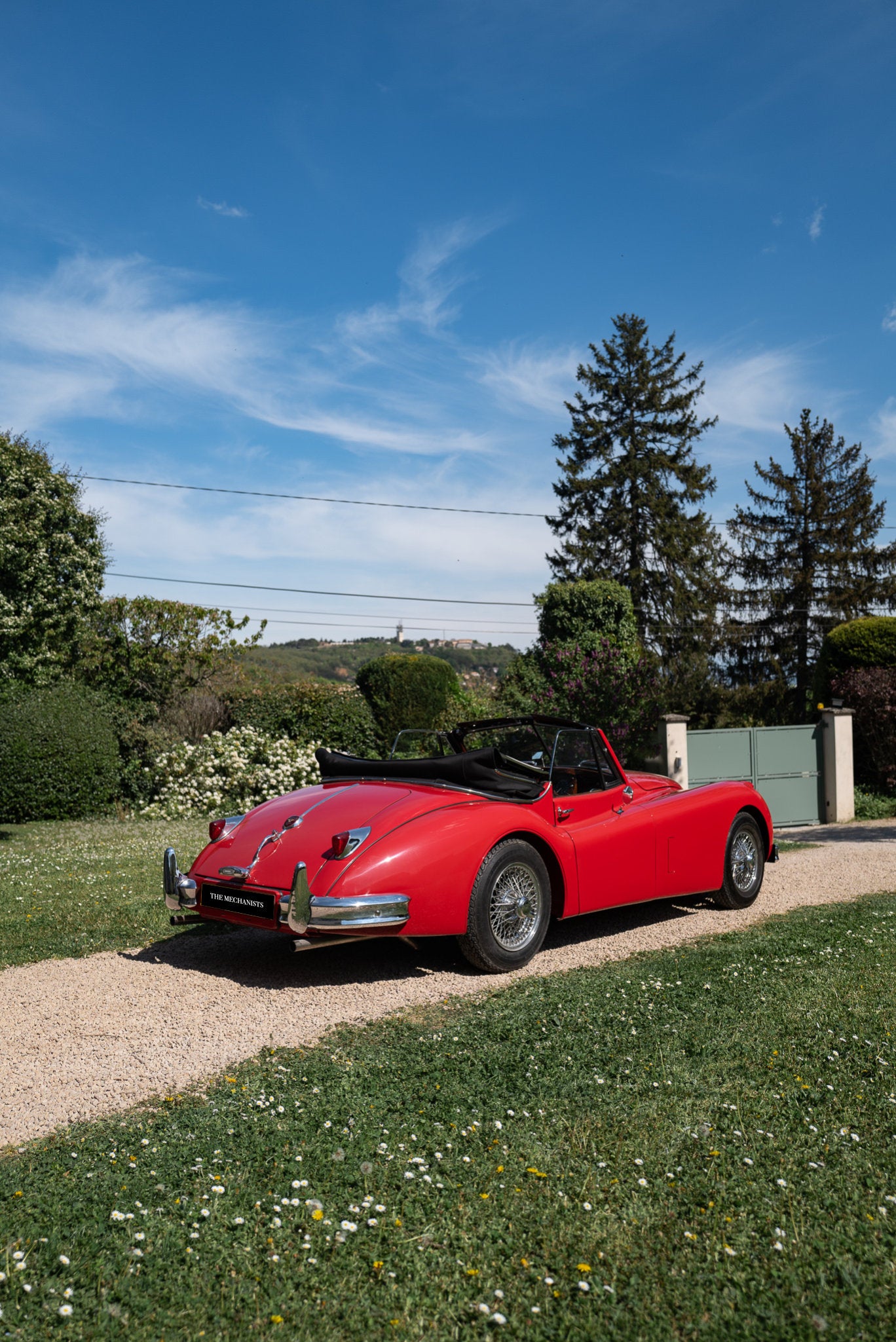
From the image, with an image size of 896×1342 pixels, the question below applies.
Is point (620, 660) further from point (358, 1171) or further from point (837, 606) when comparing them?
point (837, 606)

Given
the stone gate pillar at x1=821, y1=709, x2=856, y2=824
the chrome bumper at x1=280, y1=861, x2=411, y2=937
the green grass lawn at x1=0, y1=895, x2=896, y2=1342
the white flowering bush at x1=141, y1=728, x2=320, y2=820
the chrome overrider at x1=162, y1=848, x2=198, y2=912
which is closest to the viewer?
the green grass lawn at x1=0, y1=895, x2=896, y2=1342

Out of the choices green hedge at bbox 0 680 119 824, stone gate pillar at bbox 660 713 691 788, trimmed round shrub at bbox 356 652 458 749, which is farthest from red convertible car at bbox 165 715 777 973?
trimmed round shrub at bbox 356 652 458 749

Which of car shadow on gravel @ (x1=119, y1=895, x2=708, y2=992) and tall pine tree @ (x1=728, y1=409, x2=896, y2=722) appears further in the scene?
tall pine tree @ (x1=728, y1=409, x2=896, y2=722)

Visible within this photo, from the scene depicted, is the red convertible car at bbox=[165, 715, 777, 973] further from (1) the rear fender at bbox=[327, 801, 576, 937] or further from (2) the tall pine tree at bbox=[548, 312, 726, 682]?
(2) the tall pine tree at bbox=[548, 312, 726, 682]

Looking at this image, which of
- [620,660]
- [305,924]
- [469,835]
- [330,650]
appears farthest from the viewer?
[330,650]

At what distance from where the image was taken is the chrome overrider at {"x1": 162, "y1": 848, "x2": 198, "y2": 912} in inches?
219

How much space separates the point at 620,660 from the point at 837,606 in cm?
2056

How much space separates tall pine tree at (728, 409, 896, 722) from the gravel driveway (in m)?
28.5

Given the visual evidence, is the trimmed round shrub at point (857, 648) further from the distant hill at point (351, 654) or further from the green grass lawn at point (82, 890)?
the distant hill at point (351, 654)

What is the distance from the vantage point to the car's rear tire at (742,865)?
7207 mm

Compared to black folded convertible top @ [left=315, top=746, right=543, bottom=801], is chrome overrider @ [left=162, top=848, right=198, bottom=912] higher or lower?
lower

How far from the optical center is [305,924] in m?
4.88

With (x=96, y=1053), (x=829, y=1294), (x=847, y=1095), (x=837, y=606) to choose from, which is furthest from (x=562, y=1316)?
(x=837, y=606)

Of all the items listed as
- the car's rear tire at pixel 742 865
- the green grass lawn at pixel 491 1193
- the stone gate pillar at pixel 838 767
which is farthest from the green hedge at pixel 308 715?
the green grass lawn at pixel 491 1193
